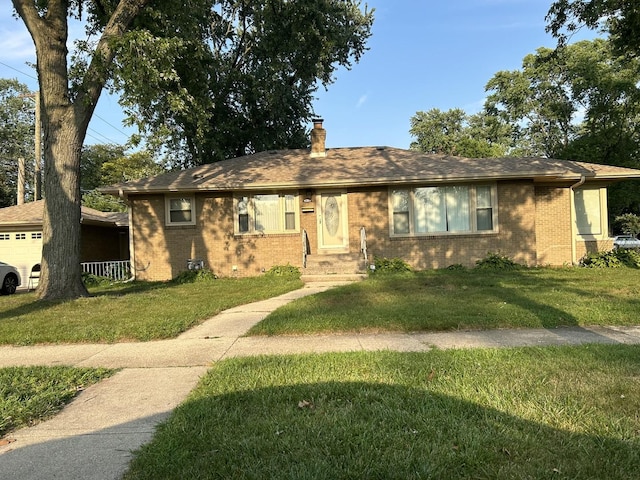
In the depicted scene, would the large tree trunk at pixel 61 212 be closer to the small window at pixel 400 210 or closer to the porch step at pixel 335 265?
the porch step at pixel 335 265

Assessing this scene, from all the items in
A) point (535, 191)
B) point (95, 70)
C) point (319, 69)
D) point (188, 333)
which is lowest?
point (188, 333)

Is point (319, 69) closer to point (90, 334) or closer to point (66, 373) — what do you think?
point (90, 334)

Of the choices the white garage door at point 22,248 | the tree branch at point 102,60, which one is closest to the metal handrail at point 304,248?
the tree branch at point 102,60

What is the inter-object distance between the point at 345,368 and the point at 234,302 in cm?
517

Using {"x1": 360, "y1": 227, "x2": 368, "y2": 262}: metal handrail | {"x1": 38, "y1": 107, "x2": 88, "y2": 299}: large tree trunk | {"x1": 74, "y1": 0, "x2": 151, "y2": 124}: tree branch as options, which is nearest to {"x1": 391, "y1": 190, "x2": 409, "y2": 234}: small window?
{"x1": 360, "y1": 227, "x2": 368, "y2": 262}: metal handrail

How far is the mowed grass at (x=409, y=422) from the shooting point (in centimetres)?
261

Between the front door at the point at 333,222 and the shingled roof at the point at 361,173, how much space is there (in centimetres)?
58

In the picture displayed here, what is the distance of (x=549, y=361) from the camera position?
4.60 m

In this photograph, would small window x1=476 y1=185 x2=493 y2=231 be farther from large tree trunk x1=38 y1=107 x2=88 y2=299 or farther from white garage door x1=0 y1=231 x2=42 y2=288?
white garage door x1=0 y1=231 x2=42 y2=288

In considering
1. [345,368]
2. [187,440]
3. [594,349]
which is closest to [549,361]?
[594,349]

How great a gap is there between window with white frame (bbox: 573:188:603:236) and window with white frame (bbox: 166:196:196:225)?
13.0 meters

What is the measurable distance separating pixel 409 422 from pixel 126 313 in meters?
6.48

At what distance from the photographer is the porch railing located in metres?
15.3

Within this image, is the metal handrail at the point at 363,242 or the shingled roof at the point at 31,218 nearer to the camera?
the metal handrail at the point at 363,242
